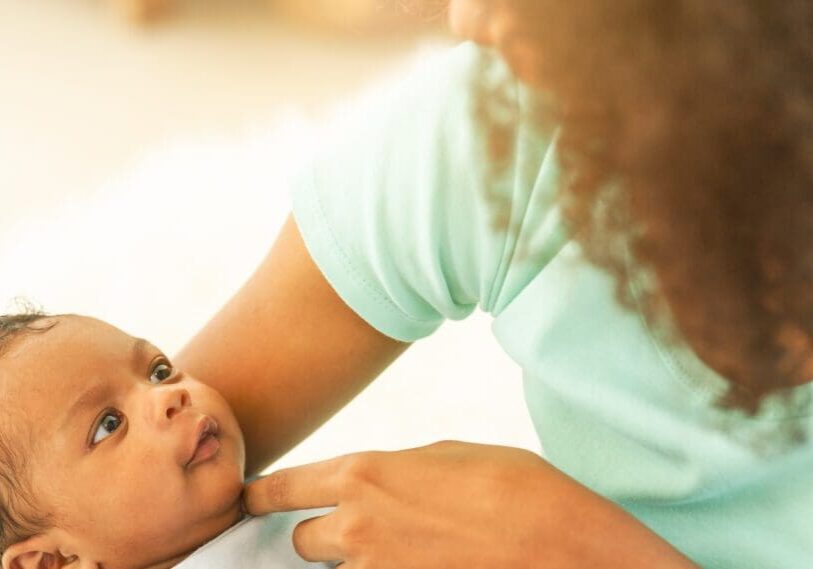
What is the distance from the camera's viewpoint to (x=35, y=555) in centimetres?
71

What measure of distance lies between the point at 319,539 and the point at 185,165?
43.4 inches

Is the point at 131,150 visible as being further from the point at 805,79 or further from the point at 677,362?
the point at 805,79

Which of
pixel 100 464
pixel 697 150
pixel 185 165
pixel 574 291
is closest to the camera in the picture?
pixel 697 150

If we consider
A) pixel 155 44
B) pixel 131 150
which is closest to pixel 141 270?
pixel 131 150

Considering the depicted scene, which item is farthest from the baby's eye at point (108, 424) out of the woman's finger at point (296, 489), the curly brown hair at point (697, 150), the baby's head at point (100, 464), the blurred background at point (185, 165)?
the blurred background at point (185, 165)

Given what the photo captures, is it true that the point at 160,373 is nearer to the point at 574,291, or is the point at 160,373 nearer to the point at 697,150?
the point at 574,291

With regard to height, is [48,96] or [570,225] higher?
[48,96]

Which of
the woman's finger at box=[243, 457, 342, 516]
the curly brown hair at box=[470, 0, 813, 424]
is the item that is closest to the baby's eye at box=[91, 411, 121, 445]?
the woman's finger at box=[243, 457, 342, 516]

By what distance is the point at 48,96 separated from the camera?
1843 millimetres

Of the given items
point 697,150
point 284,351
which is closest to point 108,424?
point 284,351

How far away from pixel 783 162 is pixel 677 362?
164 mm

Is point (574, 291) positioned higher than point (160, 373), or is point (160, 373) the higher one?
point (574, 291)

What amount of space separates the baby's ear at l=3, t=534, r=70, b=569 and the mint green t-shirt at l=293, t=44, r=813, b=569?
0.28 m

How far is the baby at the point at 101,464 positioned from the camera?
0.69 meters
